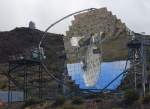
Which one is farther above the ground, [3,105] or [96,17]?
[96,17]

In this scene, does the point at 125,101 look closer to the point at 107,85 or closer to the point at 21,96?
the point at 107,85

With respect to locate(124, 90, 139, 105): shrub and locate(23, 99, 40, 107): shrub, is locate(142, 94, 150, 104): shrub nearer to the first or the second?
locate(124, 90, 139, 105): shrub

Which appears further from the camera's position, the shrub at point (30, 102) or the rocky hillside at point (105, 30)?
the rocky hillside at point (105, 30)

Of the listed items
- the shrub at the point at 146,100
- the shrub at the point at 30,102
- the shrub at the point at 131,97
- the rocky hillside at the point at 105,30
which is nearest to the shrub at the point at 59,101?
the shrub at the point at 30,102

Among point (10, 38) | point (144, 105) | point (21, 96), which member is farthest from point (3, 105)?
point (10, 38)

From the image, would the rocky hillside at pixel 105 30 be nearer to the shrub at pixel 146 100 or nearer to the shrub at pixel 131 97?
the shrub at pixel 131 97

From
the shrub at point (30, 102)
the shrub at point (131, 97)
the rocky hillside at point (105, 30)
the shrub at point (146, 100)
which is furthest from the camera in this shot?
the rocky hillside at point (105, 30)

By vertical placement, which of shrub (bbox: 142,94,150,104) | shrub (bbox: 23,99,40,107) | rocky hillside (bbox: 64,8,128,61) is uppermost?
rocky hillside (bbox: 64,8,128,61)

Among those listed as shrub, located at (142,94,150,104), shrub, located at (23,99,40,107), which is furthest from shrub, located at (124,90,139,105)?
shrub, located at (23,99,40,107)

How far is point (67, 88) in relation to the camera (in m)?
98.9

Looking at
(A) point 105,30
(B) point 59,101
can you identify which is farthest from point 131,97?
(A) point 105,30

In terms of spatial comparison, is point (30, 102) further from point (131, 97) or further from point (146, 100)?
point (146, 100)

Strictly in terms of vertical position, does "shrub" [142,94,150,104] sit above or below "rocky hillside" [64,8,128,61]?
below

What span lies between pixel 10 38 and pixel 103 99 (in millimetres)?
92571
